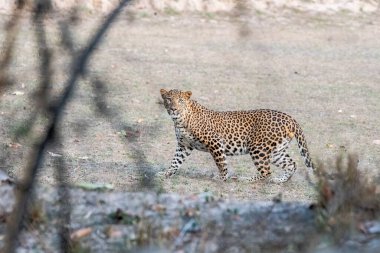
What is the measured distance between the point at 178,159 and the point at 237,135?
2.19 ft

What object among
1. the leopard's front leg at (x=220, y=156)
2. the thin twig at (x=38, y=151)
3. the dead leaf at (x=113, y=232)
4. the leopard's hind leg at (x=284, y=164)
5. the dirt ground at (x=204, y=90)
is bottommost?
the dirt ground at (x=204, y=90)

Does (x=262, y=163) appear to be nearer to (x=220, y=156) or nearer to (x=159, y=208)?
(x=220, y=156)

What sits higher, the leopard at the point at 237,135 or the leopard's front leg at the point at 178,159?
the leopard at the point at 237,135

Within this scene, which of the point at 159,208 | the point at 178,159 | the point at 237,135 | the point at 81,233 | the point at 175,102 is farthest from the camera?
the point at 237,135

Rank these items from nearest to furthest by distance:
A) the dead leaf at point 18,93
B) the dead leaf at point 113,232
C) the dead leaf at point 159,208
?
the dead leaf at point 113,232, the dead leaf at point 159,208, the dead leaf at point 18,93

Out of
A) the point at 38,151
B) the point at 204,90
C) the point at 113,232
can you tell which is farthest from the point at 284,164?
the point at 38,151

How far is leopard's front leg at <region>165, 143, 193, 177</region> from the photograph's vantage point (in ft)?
33.9

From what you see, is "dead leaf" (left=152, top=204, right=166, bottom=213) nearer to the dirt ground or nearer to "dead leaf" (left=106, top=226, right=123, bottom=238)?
"dead leaf" (left=106, top=226, right=123, bottom=238)

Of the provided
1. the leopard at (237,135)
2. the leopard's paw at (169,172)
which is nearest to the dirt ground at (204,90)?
the leopard's paw at (169,172)

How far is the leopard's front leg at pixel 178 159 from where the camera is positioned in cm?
1034

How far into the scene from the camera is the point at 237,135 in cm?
1069

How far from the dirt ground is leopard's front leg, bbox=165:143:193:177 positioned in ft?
0.27

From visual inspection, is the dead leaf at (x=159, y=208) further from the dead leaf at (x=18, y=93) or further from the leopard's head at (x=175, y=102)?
the dead leaf at (x=18, y=93)

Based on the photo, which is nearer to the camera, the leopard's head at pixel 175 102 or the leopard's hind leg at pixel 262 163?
the leopard's hind leg at pixel 262 163
